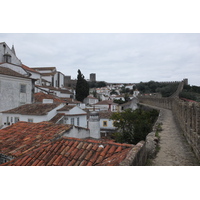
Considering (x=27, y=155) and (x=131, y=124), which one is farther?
(x=131, y=124)

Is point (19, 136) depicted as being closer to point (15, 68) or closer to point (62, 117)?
point (62, 117)

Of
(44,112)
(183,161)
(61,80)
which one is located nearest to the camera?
(183,161)

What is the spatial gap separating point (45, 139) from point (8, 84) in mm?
12329

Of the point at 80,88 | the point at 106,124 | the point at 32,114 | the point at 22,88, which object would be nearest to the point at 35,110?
the point at 32,114

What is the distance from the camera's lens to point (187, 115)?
7832mm

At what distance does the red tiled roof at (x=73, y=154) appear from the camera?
4.11 metres

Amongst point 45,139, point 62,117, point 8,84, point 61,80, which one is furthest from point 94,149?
point 61,80

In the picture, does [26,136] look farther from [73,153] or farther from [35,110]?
[35,110]

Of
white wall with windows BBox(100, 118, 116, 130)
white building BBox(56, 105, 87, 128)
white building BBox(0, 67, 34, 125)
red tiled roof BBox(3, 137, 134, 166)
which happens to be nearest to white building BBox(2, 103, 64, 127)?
white building BBox(56, 105, 87, 128)

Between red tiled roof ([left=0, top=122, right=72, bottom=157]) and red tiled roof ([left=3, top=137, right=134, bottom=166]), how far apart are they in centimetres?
78

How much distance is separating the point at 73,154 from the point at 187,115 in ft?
19.7

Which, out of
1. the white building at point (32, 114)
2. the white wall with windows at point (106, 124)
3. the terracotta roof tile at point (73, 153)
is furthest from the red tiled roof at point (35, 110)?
the white wall with windows at point (106, 124)

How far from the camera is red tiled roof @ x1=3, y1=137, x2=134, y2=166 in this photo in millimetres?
4109

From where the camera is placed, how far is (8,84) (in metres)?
16.0
